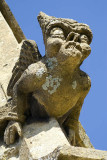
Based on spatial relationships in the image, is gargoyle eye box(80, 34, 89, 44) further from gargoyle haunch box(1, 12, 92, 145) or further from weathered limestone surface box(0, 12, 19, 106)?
weathered limestone surface box(0, 12, 19, 106)

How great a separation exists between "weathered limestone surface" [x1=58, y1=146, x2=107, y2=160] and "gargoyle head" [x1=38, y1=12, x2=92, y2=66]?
35.8 inches

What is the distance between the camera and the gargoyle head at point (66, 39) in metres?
4.52

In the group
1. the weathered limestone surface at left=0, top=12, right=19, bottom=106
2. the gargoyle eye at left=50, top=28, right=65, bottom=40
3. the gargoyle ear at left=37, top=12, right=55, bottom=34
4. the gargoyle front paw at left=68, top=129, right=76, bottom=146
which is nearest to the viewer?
the gargoyle eye at left=50, top=28, right=65, bottom=40

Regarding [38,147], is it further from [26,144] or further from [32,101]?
[32,101]

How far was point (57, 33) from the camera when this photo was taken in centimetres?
471

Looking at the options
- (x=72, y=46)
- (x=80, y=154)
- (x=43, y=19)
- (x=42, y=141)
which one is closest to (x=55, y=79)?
(x=72, y=46)

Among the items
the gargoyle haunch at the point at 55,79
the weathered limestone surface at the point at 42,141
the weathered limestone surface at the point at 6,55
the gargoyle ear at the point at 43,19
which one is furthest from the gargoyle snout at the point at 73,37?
the weathered limestone surface at the point at 6,55

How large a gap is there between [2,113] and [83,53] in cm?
94

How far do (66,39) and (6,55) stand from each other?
1708 millimetres

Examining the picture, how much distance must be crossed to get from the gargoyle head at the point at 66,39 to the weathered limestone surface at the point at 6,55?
3.08 feet

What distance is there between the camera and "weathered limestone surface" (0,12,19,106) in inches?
222

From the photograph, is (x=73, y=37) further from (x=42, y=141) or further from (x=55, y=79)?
(x=42, y=141)

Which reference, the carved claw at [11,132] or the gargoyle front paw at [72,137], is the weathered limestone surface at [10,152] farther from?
the gargoyle front paw at [72,137]

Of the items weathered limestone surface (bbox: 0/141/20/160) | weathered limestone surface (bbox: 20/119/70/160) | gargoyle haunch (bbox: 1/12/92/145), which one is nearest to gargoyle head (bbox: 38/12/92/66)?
gargoyle haunch (bbox: 1/12/92/145)
